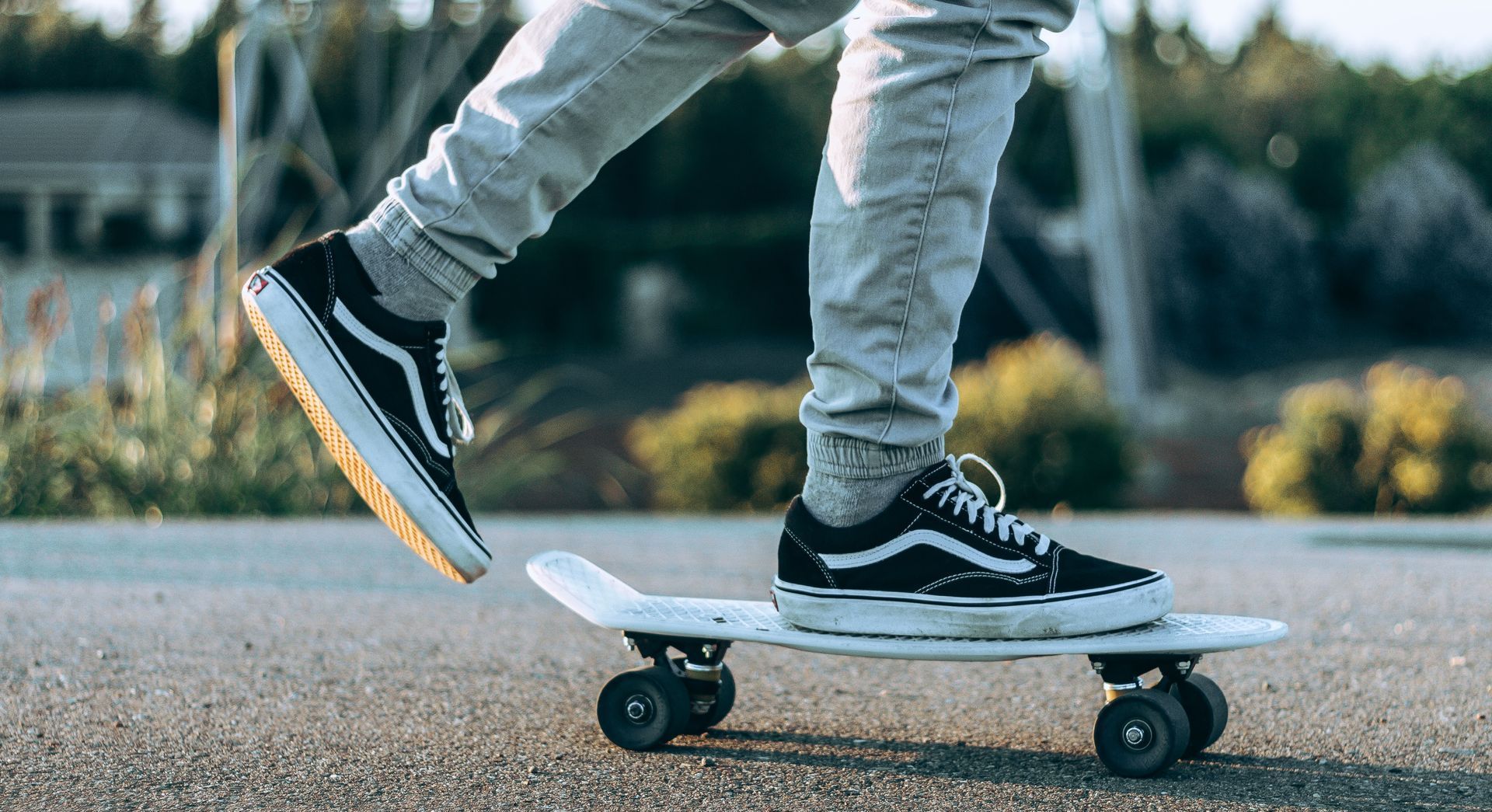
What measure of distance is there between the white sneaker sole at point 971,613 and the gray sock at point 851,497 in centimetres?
8

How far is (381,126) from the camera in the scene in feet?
63.8

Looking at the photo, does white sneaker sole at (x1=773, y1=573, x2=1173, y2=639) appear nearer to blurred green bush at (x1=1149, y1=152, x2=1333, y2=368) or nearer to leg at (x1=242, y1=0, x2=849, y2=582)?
leg at (x1=242, y1=0, x2=849, y2=582)

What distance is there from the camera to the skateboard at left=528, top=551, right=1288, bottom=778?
134cm

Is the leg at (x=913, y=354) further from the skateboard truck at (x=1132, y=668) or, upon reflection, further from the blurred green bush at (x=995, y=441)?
the blurred green bush at (x=995, y=441)

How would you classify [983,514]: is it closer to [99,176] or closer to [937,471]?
[937,471]

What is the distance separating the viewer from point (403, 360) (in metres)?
1.49

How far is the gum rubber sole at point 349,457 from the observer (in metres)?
1.43

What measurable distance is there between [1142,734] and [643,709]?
0.50 m

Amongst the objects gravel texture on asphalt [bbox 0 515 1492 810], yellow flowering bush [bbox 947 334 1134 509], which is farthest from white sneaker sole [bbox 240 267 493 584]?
yellow flowering bush [bbox 947 334 1134 509]

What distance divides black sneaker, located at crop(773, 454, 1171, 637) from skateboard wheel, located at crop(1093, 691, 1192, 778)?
0.08 meters

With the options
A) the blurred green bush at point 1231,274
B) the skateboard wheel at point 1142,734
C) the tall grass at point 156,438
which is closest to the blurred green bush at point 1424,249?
the blurred green bush at point 1231,274

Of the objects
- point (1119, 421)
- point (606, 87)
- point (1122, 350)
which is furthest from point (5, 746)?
point (1122, 350)

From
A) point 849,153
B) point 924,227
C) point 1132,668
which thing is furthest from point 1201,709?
point 849,153

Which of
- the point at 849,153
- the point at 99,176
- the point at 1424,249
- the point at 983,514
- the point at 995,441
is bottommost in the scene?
the point at 983,514
